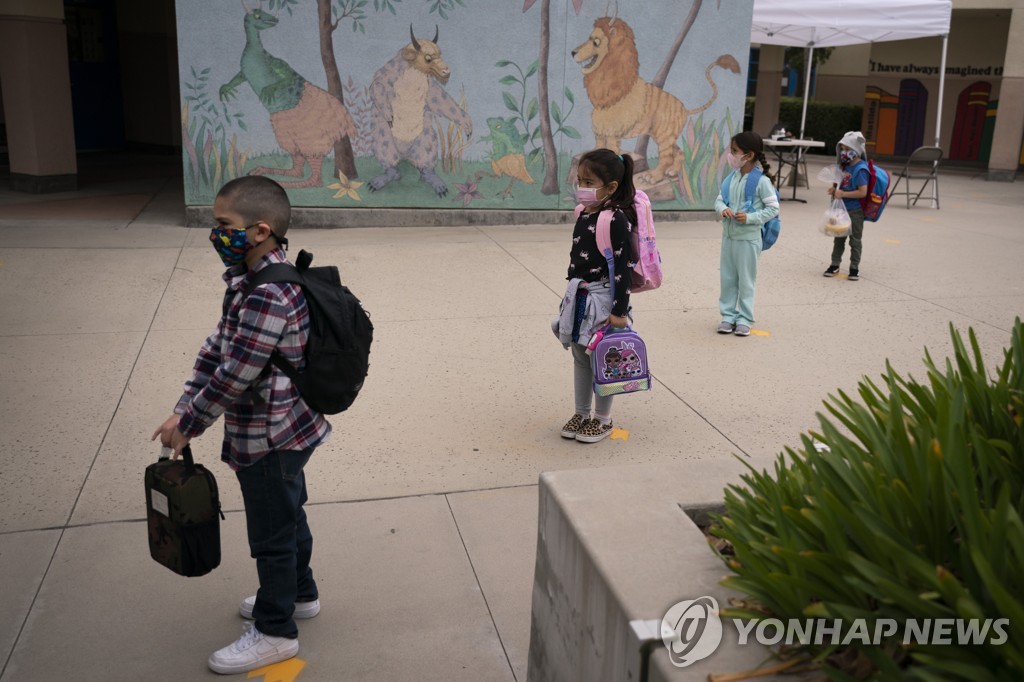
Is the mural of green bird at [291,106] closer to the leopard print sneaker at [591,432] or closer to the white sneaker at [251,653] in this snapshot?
the leopard print sneaker at [591,432]

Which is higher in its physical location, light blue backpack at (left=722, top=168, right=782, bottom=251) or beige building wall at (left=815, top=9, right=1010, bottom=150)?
beige building wall at (left=815, top=9, right=1010, bottom=150)

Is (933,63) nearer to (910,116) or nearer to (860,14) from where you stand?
(910,116)

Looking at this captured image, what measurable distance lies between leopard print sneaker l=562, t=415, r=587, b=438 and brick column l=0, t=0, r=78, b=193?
10121 mm

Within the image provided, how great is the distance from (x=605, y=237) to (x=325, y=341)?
6.99 feet

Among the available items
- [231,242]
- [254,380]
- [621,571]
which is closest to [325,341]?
[254,380]

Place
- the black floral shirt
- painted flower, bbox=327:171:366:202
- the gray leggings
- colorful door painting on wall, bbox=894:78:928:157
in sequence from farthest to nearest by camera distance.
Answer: colorful door painting on wall, bbox=894:78:928:157
painted flower, bbox=327:171:366:202
the gray leggings
the black floral shirt

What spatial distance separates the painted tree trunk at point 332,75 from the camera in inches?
416

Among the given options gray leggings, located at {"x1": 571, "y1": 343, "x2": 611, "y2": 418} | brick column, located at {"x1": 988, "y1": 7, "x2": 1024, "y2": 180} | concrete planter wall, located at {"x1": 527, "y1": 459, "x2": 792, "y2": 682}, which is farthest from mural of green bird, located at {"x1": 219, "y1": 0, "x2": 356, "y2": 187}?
brick column, located at {"x1": 988, "y1": 7, "x2": 1024, "y2": 180}

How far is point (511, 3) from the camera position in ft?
36.7

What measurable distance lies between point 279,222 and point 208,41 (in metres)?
8.28

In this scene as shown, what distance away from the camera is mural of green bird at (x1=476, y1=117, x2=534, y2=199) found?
11.5 metres

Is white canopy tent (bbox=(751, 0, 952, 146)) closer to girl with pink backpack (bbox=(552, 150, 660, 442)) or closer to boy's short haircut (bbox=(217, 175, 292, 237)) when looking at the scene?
girl with pink backpack (bbox=(552, 150, 660, 442))

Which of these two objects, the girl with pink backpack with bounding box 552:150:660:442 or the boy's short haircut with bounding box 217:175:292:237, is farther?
the girl with pink backpack with bounding box 552:150:660:442
